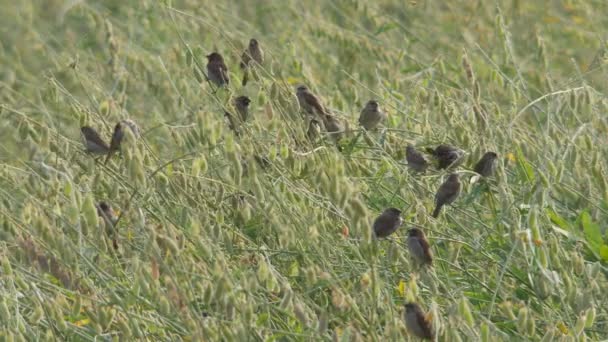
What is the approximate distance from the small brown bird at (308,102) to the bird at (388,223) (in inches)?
20.4

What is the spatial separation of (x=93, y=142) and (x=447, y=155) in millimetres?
873

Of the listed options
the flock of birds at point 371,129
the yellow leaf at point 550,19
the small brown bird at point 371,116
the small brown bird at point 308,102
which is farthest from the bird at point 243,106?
the yellow leaf at point 550,19

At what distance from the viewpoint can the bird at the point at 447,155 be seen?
8.98 ft

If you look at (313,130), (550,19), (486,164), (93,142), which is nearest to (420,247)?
(486,164)

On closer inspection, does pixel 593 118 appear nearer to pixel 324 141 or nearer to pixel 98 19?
pixel 324 141

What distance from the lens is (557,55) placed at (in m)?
5.62

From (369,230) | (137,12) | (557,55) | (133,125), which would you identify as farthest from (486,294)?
(137,12)

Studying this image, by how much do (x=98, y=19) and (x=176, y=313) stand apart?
3.42m

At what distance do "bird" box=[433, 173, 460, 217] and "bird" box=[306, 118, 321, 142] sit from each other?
1.27 ft

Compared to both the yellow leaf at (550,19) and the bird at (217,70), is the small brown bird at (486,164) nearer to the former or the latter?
the bird at (217,70)

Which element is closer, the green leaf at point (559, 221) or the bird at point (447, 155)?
the bird at point (447, 155)

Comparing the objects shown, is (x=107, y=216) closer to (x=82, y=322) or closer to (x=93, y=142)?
(x=93, y=142)

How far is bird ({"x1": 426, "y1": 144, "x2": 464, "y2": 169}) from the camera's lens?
108 inches

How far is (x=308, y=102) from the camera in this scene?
3016mm
